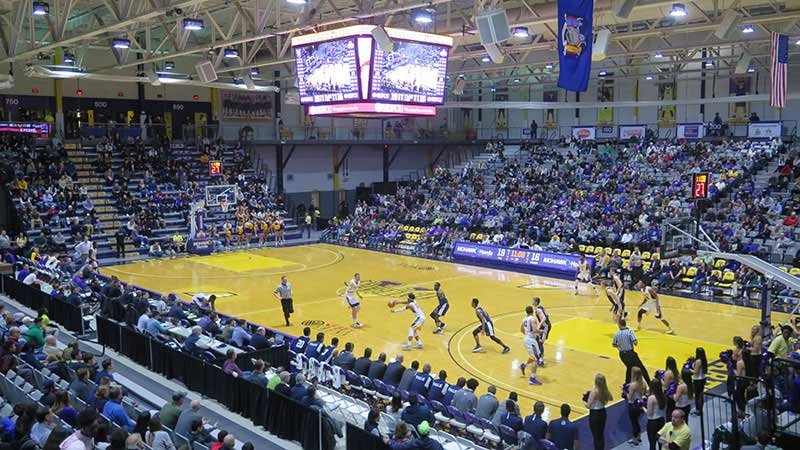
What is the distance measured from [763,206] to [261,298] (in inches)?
814

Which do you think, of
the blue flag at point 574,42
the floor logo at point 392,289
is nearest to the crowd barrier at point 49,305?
the floor logo at point 392,289

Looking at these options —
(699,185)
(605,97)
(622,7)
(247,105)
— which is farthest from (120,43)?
(605,97)

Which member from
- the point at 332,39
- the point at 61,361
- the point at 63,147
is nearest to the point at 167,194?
the point at 63,147

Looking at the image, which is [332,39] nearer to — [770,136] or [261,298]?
[261,298]

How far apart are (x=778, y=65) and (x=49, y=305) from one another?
2174cm

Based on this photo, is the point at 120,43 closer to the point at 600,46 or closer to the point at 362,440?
the point at 600,46

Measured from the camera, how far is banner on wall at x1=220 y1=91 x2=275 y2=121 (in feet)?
147

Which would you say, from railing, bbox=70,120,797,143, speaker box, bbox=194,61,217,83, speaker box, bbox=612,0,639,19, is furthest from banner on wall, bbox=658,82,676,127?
speaker box, bbox=612,0,639,19

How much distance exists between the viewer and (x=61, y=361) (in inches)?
488

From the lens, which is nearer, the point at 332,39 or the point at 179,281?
the point at 332,39

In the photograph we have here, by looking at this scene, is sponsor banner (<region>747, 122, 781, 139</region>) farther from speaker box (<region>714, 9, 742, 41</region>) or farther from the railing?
speaker box (<region>714, 9, 742, 41</region>)

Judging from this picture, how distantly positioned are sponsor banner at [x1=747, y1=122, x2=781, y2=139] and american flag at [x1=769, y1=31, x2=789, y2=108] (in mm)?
18836

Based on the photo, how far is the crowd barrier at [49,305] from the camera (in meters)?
17.9

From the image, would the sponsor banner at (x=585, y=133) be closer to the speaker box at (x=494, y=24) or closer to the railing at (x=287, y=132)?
the railing at (x=287, y=132)
